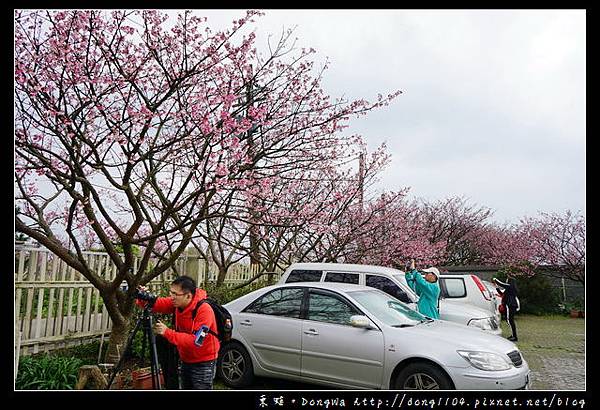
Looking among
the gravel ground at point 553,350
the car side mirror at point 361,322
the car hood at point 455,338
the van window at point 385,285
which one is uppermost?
the van window at point 385,285

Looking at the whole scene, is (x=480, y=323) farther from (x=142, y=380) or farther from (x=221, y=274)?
(x=142, y=380)

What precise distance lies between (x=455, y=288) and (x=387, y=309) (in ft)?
18.7

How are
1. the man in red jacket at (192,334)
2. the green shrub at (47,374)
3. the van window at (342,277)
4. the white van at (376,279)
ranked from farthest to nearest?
the van window at (342,277)
the white van at (376,279)
the green shrub at (47,374)
the man in red jacket at (192,334)

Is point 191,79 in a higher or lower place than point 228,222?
higher

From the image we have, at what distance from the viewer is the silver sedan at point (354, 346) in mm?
4906

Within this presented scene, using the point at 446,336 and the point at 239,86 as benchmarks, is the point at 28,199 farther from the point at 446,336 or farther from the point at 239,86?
Answer: the point at 446,336

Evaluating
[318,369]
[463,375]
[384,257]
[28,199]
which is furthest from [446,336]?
[384,257]

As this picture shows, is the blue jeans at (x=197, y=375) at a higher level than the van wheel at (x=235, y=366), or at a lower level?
higher

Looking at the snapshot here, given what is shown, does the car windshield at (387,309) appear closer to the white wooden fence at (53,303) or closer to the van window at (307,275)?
the van window at (307,275)

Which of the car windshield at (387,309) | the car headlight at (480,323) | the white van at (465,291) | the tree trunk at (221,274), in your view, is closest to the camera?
the car windshield at (387,309)

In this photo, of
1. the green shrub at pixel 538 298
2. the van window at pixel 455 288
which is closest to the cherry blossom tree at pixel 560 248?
the green shrub at pixel 538 298

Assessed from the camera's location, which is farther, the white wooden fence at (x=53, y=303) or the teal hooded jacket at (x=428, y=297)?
the teal hooded jacket at (x=428, y=297)

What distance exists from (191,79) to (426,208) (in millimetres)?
18335

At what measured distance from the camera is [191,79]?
620 centimetres
